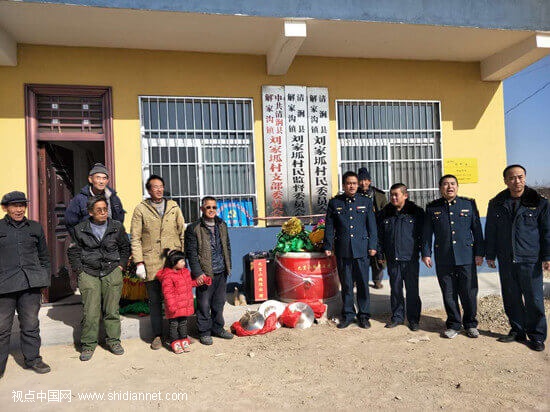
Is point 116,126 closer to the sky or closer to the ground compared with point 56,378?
closer to the sky

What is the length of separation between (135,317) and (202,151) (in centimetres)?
255

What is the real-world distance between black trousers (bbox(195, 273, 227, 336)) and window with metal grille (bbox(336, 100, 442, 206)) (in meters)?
3.01

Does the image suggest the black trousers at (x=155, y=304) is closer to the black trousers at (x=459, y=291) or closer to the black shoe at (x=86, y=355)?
the black shoe at (x=86, y=355)

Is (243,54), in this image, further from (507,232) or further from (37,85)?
(507,232)

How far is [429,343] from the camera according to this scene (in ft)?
13.4

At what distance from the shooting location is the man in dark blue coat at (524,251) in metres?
3.86

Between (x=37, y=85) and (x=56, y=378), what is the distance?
3890 millimetres

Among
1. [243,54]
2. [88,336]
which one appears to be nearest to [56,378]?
[88,336]

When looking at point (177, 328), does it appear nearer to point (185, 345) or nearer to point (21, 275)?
point (185, 345)

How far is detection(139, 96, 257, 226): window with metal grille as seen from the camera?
19.4ft

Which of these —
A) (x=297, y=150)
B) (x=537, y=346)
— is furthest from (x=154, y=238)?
(x=537, y=346)

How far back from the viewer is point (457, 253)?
418 centimetres

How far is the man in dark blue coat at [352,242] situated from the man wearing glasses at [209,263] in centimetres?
121

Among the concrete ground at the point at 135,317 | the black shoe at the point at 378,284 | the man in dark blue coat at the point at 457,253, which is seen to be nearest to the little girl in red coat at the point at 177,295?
the concrete ground at the point at 135,317
